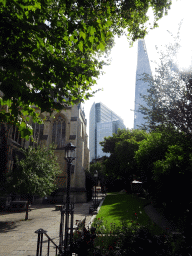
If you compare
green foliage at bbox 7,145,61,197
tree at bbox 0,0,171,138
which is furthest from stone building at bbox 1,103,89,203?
tree at bbox 0,0,171,138

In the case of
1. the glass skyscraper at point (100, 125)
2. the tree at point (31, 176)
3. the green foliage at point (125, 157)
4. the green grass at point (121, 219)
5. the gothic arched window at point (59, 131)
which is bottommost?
the green grass at point (121, 219)

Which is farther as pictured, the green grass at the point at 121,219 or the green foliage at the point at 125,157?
the green foliage at the point at 125,157

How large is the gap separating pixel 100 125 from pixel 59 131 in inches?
3863

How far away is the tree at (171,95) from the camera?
891 centimetres

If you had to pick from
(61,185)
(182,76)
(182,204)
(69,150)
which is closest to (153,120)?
(182,76)

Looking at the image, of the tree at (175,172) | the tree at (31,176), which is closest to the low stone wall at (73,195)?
the tree at (31,176)

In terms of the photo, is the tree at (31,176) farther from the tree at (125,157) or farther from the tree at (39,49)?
the tree at (125,157)

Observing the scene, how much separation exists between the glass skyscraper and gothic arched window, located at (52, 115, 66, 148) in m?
92.2

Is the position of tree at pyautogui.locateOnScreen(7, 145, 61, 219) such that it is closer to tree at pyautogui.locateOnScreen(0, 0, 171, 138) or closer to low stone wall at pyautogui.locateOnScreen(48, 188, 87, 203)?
tree at pyautogui.locateOnScreen(0, 0, 171, 138)

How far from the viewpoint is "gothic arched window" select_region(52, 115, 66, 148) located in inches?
1284

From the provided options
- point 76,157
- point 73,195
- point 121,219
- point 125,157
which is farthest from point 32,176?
point 125,157

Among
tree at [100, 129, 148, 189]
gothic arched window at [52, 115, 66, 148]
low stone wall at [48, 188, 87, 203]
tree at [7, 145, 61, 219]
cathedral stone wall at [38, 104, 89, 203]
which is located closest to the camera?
tree at [7, 145, 61, 219]

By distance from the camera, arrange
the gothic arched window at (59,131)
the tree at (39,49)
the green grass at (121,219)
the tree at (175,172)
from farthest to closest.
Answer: the gothic arched window at (59,131) < the tree at (175,172) < the green grass at (121,219) < the tree at (39,49)

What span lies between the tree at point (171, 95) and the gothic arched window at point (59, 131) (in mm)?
23786
